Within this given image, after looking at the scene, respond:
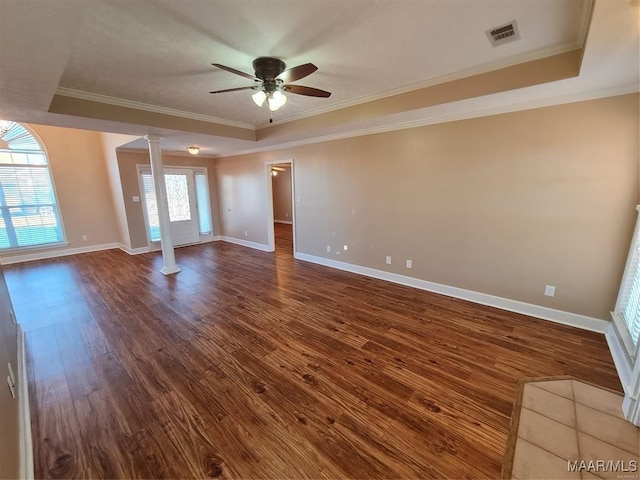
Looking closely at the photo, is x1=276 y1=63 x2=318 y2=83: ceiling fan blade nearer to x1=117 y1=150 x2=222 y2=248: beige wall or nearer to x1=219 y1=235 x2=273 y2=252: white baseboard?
x1=219 y1=235 x2=273 y2=252: white baseboard

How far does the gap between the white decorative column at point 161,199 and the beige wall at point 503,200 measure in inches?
115

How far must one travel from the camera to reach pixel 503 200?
3.22 m

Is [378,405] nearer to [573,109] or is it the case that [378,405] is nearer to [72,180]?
[573,109]

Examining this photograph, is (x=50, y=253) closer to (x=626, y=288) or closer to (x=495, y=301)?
(x=495, y=301)

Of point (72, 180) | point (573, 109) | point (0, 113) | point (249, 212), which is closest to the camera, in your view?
point (573, 109)

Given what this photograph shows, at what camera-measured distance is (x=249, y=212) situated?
682cm

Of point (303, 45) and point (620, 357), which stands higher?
point (303, 45)

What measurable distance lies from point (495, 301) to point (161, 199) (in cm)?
565

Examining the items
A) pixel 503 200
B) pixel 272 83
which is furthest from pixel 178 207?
pixel 503 200

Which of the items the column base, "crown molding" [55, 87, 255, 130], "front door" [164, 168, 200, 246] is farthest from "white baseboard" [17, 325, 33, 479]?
"front door" [164, 168, 200, 246]

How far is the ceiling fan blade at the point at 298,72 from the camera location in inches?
77.4

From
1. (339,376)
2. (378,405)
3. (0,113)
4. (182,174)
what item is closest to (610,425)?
(378,405)

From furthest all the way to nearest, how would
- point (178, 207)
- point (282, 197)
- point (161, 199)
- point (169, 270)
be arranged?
1. point (282, 197)
2. point (178, 207)
3. point (169, 270)
4. point (161, 199)

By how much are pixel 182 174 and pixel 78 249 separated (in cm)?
301
